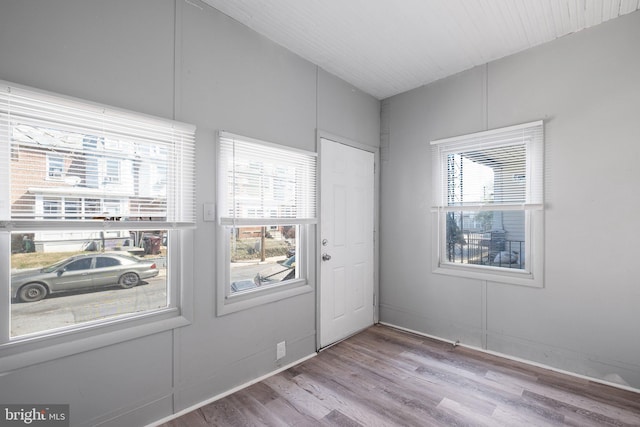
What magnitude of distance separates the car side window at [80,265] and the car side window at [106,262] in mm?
43

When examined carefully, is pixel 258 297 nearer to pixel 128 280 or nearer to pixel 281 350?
pixel 281 350

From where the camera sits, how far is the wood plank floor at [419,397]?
6.46 ft

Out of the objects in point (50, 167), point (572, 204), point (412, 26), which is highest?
point (412, 26)

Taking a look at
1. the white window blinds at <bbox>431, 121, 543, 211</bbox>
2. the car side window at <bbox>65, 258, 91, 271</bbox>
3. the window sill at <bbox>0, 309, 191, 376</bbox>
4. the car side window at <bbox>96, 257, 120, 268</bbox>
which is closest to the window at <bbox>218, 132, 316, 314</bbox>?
the window sill at <bbox>0, 309, 191, 376</bbox>

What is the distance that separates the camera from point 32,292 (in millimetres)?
1570

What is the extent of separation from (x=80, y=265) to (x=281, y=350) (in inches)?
65.4

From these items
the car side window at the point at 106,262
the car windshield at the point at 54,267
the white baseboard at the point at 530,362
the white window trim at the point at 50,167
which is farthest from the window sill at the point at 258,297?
the white baseboard at the point at 530,362

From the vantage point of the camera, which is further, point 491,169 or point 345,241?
point 345,241

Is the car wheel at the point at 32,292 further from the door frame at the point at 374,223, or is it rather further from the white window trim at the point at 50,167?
the door frame at the point at 374,223

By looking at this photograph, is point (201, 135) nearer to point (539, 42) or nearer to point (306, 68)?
point (306, 68)

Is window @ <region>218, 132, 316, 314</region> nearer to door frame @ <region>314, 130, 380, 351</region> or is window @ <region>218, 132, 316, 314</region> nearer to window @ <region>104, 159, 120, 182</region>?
door frame @ <region>314, 130, 380, 351</region>

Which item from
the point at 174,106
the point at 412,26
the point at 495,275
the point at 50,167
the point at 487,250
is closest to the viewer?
the point at 50,167

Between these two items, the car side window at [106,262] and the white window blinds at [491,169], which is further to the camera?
the white window blinds at [491,169]

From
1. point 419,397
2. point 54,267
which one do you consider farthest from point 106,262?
point 419,397
